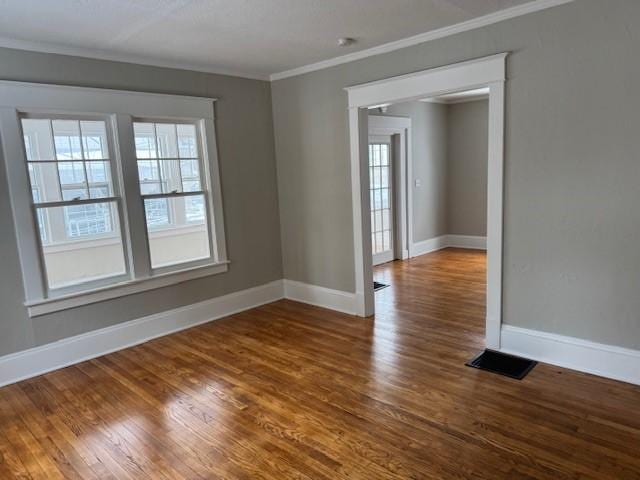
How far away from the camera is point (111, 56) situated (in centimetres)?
377

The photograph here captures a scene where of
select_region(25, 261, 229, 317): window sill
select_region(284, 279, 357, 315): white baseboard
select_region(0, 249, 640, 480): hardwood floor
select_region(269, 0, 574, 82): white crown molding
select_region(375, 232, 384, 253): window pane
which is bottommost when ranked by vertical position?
select_region(0, 249, 640, 480): hardwood floor

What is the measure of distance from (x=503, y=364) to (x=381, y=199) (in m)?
3.99

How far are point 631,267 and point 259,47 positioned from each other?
3.36m

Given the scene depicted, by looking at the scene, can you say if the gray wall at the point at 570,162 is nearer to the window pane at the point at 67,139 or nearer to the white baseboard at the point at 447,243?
the window pane at the point at 67,139

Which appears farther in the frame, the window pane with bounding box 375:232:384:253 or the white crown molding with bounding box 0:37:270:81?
the window pane with bounding box 375:232:384:253

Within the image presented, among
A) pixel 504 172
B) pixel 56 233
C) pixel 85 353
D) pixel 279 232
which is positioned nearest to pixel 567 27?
pixel 504 172

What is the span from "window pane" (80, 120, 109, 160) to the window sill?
46.8 inches

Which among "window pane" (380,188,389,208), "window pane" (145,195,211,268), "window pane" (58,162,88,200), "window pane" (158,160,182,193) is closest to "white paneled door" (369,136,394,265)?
"window pane" (380,188,389,208)

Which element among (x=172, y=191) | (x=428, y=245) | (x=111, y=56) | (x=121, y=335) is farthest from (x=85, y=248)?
(x=428, y=245)

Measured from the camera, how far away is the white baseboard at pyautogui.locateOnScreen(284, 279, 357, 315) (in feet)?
15.4

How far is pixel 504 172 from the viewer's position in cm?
331

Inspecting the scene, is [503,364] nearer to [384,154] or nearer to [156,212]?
[156,212]

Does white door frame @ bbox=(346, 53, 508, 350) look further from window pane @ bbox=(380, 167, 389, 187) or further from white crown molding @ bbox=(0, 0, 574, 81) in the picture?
window pane @ bbox=(380, 167, 389, 187)

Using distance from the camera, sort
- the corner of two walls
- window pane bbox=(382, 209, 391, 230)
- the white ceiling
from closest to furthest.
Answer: the white ceiling
window pane bbox=(382, 209, 391, 230)
the corner of two walls
